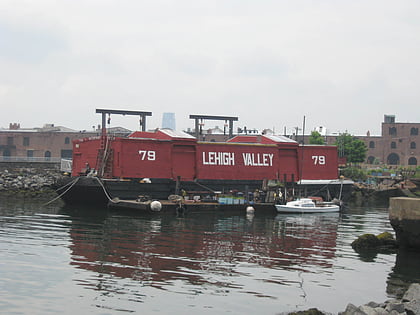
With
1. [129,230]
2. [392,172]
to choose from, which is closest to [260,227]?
[129,230]

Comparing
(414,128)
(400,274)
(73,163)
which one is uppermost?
(414,128)

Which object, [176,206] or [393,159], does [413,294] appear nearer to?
[176,206]

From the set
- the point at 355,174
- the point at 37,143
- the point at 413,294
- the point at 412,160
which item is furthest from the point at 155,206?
the point at 412,160

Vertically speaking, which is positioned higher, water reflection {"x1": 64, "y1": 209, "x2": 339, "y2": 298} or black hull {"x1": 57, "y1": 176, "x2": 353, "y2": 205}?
black hull {"x1": 57, "y1": 176, "x2": 353, "y2": 205}

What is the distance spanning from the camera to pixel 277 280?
17.6 meters

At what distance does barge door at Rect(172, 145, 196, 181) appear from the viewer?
4216 centimetres

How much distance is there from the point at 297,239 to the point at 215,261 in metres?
7.93

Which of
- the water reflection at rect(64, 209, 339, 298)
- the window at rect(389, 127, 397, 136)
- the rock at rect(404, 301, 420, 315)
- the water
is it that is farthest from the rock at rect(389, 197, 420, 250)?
the window at rect(389, 127, 397, 136)

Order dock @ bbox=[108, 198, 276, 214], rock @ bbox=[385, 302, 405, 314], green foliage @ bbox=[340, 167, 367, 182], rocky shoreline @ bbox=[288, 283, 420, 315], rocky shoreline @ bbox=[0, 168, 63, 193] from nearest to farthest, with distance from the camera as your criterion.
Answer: rocky shoreline @ bbox=[288, 283, 420, 315]
rock @ bbox=[385, 302, 405, 314]
dock @ bbox=[108, 198, 276, 214]
rocky shoreline @ bbox=[0, 168, 63, 193]
green foliage @ bbox=[340, 167, 367, 182]

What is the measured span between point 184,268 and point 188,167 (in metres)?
24.1

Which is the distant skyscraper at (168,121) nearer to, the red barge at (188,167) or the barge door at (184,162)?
the red barge at (188,167)

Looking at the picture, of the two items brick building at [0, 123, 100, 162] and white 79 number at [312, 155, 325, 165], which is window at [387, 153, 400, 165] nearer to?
brick building at [0, 123, 100, 162]

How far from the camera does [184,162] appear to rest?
42.6m

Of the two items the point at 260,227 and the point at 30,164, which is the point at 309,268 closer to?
the point at 260,227
